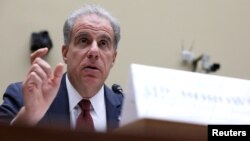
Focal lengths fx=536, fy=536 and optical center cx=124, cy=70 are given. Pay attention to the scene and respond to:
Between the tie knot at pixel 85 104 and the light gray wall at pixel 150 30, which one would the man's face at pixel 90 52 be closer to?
the tie knot at pixel 85 104

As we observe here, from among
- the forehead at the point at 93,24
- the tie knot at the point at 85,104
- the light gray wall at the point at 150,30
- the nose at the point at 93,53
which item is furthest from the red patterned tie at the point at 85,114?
the light gray wall at the point at 150,30

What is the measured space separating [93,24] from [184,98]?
751 mm

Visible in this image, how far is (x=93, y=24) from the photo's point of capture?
5.57 feet

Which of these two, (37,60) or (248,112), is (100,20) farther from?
(248,112)

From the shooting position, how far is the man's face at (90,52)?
161 centimetres

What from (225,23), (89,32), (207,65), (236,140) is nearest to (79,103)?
(89,32)

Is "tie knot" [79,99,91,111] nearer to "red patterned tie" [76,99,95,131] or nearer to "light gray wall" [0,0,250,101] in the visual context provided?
"red patterned tie" [76,99,95,131]

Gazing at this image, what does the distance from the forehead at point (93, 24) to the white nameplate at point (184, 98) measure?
65cm

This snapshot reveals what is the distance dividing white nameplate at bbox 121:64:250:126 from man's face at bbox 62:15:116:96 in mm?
554

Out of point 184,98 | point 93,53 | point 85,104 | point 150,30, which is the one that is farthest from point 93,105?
point 150,30

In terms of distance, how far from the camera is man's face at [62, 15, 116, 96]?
1608mm

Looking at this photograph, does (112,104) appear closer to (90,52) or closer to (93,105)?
(93,105)

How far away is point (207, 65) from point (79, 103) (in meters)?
2.40

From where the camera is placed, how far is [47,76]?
4.13 ft
